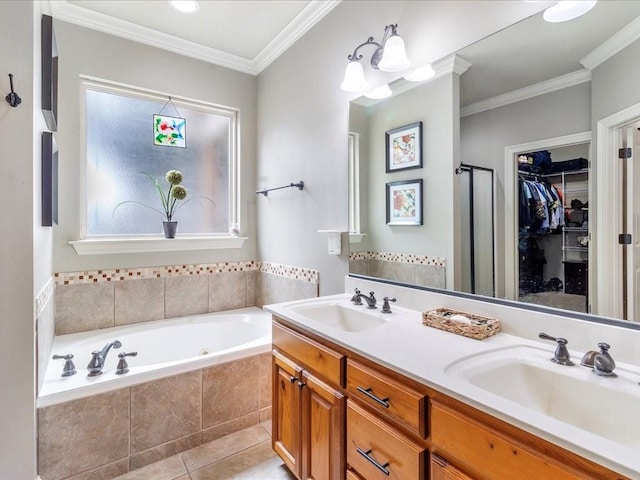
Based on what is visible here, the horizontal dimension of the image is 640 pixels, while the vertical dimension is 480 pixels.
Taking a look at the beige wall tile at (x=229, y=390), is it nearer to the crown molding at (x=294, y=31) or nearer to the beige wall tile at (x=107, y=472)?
the beige wall tile at (x=107, y=472)

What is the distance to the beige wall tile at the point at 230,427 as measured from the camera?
2.01 metres

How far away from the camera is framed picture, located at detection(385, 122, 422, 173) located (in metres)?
1.70

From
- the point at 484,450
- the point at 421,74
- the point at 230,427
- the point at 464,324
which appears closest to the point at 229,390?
the point at 230,427

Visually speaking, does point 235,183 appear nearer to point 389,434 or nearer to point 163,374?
point 163,374

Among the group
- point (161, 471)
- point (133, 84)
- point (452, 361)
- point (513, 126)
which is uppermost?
point (133, 84)

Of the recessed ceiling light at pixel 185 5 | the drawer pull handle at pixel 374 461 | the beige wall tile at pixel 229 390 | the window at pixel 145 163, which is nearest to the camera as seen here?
the drawer pull handle at pixel 374 461

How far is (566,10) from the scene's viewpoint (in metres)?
1.20

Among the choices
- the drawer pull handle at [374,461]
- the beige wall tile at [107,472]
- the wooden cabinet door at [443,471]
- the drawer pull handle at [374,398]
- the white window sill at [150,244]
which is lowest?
the beige wall tile at [107,472]

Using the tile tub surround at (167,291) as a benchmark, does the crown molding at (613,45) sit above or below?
above

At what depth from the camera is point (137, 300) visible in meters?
2.59

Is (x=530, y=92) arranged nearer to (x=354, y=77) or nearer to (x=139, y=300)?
(x=354, y=77)

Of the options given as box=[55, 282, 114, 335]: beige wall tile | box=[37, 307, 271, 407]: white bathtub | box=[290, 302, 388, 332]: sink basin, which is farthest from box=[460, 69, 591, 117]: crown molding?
box=[55, 282, 114, 335]: beige wall tile

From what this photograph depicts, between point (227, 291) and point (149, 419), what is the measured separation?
4.21 feet

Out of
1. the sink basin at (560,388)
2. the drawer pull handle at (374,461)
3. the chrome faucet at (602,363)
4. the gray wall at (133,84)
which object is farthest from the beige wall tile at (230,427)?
the chrome faucet at (602,363)
